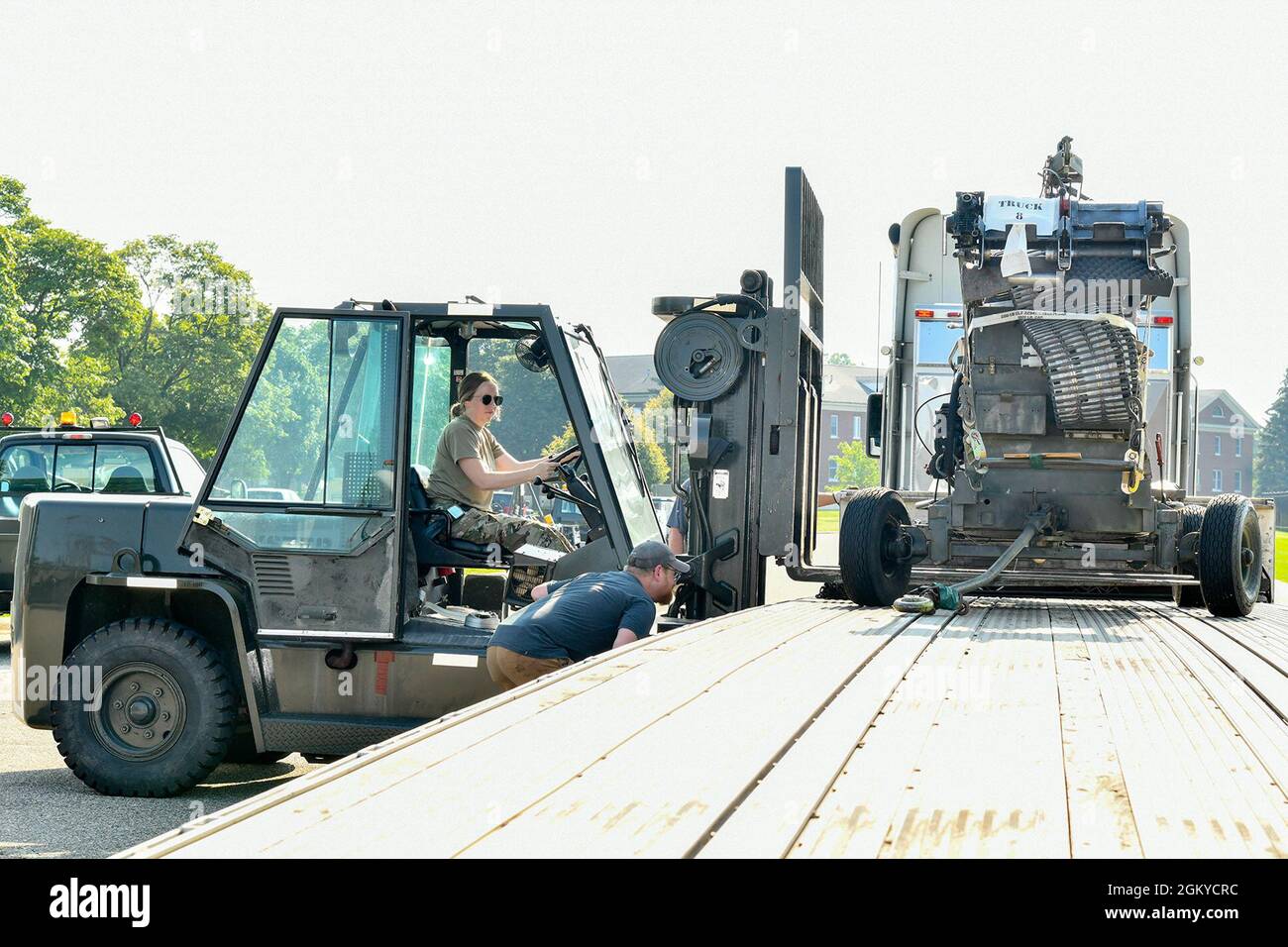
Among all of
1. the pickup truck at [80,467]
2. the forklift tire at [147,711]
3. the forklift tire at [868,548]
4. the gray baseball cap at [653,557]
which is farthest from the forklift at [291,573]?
the pickup truck at [80,467]

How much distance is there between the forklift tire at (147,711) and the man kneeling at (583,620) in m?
1.59

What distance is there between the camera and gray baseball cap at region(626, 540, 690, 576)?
6703mm

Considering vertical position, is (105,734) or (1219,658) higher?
(1219,658)

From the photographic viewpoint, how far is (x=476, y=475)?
7.50m

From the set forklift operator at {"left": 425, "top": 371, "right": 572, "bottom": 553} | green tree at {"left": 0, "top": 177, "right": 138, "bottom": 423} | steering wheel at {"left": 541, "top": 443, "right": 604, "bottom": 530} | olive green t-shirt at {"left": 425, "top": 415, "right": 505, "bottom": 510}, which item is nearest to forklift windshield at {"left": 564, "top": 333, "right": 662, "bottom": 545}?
steering wheel at {"left": 541, "top": 443, "right": 604, "bottom": 530}

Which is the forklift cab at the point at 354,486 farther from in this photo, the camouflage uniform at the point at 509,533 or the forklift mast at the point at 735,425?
the forklift mast at the point at 735,425

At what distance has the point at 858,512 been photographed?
8.41 metres

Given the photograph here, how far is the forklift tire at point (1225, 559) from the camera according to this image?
7977 mm

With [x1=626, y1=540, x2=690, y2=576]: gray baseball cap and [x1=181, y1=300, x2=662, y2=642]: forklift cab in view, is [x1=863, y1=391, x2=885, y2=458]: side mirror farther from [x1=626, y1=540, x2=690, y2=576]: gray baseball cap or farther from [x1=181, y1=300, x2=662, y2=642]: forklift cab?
[x1=626, y1=540, x2=690, y2=576]: gray baseball cap

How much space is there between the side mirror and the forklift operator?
16.5ft

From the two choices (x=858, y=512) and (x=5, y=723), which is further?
(x=5, y=723)

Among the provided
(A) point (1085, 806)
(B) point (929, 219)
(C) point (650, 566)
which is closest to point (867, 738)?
(A) point (1085, 806)

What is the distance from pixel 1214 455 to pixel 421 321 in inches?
5049
